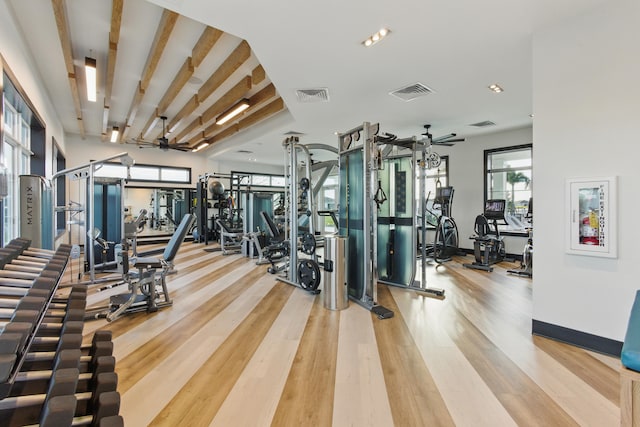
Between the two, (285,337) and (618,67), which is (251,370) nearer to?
(285,337)

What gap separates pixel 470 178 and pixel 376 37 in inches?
223

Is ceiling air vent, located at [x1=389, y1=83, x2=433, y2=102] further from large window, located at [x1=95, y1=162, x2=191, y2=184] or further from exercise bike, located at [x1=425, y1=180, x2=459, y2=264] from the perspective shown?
large window, located at [x1=95, y1=162, x2=191, y2=184]

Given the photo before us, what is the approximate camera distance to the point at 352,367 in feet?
7.65

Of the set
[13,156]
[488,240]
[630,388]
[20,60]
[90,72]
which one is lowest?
[630,388]

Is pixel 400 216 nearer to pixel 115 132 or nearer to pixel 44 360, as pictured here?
pixel 44 360

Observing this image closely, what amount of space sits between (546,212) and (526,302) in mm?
1649

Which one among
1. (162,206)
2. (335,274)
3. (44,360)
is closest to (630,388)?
(44,360)

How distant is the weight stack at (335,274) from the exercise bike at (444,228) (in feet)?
11.2

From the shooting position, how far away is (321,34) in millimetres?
2988

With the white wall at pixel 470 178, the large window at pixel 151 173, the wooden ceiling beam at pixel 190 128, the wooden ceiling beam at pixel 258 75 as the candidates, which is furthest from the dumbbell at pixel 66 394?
the large window at pixel 151 173

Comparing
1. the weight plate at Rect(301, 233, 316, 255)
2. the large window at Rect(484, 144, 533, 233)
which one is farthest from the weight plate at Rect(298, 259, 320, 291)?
the large window at Rect(484, 144, 533, 233)

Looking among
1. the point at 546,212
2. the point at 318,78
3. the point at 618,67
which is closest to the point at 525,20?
the point at 618,67

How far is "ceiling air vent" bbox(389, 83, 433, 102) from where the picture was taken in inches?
169

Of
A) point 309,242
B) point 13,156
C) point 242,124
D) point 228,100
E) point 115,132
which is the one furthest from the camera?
point 115,132
